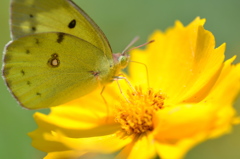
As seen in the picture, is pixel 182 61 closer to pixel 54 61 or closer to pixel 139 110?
pixel 139 110

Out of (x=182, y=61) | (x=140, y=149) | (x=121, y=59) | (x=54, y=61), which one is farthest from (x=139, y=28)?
(x=140, y=149)

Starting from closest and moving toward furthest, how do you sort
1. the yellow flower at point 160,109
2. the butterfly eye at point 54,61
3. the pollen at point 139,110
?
the yellow flower at point 160,109 < the pollen at point 139,110 < the butterfly eye at point 54,61

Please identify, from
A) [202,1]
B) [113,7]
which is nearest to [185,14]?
[202,1]

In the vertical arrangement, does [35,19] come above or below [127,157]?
above

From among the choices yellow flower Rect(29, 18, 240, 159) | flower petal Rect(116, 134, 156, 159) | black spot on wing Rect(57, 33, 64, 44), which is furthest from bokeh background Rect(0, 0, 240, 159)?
black spot on wing Rect(57, 33, 64, 44)

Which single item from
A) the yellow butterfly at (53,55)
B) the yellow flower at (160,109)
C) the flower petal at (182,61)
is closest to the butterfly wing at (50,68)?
the yellow butterfly at (53,55)

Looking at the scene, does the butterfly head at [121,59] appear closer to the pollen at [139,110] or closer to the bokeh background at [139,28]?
the pollen at [139,110]

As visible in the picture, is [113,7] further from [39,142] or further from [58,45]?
[39,142]

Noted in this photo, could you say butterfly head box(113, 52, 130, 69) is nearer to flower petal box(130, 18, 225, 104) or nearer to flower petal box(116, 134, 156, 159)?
flower petal box(130, 18, 225, 104)
